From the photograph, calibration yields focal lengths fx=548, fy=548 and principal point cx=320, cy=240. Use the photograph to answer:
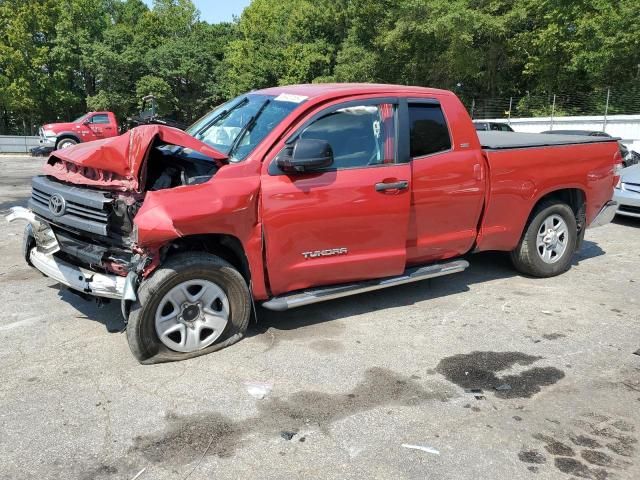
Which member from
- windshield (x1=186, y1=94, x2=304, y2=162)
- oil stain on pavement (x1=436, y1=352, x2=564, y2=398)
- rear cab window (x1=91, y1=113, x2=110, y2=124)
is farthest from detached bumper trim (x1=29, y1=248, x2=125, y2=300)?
rear cab window (x1=91, y1=113, x2=110, y2=124)

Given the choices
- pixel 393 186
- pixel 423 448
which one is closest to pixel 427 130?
pixel 393 186

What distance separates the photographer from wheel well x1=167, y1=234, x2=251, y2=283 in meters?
4.01

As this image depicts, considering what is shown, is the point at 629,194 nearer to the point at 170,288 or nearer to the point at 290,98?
the point at 290,98

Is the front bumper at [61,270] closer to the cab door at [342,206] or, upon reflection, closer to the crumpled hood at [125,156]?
the crumpled hood at [125,156]

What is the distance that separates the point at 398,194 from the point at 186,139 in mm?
1763

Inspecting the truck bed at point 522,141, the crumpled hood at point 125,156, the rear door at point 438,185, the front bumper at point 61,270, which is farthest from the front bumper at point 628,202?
the front bumper at point 61,270

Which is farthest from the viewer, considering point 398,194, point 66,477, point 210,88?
point 210,88

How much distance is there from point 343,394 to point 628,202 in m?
7.43

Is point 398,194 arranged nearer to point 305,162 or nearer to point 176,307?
point 305,162

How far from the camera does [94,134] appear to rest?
2142cm

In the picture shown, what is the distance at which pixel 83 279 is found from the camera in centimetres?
401

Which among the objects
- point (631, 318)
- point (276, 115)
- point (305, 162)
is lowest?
point (631, 318)

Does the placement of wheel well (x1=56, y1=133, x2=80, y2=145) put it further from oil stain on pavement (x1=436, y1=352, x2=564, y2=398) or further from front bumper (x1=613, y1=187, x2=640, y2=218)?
oil stain on pavement (x1=436, y1=352, x2=564, y2=398)

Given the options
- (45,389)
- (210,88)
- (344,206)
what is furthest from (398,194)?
(210,88)
